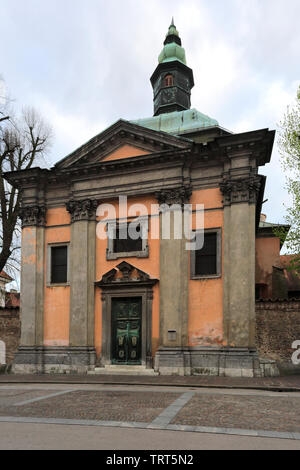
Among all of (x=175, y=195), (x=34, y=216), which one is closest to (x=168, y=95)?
(x=175, y=195)

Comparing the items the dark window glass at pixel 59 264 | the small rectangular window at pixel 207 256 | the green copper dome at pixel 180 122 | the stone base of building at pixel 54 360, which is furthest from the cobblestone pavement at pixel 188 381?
the green copper dome at pixel 180 122

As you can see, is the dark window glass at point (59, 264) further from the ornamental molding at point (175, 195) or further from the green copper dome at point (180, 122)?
the green copper dome at point (180, 122)

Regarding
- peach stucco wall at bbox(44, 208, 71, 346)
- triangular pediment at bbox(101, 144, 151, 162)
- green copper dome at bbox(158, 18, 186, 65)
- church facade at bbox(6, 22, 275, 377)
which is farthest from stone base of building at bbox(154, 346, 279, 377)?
green copper dome at bbox(158, 18, 186, 65)

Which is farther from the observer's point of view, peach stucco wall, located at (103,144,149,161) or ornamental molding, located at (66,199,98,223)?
ornamental molding, located at (66,199,98,223)

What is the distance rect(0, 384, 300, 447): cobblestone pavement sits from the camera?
7.34 metres

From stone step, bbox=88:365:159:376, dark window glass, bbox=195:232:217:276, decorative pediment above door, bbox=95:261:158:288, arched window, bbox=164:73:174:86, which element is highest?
arched window, bbox=164:73:174:86

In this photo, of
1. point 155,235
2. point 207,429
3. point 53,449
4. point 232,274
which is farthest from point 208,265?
point 53,449

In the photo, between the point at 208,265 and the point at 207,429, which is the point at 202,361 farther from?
the point at 207,429

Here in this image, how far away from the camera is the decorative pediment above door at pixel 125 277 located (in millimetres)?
16750

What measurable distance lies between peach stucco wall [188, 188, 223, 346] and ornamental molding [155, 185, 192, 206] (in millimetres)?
868

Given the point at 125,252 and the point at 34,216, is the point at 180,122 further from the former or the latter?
the point at 34,216

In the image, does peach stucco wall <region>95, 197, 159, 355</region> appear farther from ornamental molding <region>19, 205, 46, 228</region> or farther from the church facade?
ornamental molding <region>19, 205, 46, 228</region>

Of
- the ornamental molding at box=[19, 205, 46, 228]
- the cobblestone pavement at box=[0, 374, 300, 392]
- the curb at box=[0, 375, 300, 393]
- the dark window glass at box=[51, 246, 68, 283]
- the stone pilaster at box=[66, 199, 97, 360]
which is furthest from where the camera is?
the ornamental molding at box=[19, 205, 46, 228]

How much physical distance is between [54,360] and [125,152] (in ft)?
30.7
